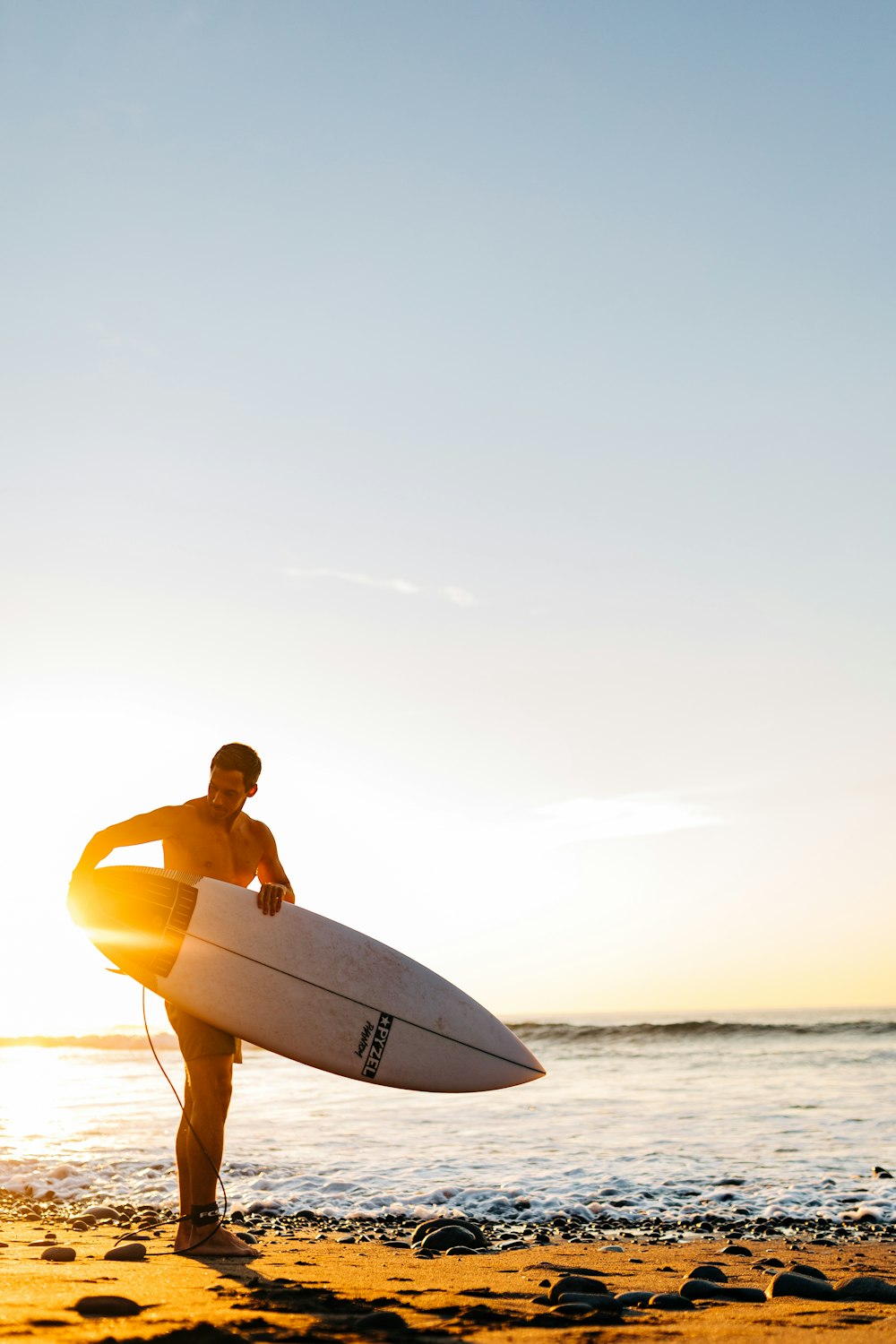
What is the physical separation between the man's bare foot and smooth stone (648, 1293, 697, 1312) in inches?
67.8

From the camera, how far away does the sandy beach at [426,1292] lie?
8.85 feet

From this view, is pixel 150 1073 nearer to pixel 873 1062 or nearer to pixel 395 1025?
pixel 873 1062

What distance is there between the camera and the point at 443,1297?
3.36 metres

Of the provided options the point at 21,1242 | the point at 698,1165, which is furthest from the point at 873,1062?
the point at 21,1242

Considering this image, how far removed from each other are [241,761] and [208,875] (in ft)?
2.17

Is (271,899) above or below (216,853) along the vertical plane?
below

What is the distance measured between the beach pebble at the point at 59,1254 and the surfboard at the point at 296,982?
987 millimetres

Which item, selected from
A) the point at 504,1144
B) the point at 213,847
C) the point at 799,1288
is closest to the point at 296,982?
the point at 213,847

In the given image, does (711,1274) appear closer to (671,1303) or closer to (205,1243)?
(671,1303)

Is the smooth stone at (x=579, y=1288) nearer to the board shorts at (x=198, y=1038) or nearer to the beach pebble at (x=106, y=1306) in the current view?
the beach pebble at (x=106, y=1306)

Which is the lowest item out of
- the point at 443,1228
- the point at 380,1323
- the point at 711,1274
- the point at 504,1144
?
the point at 504,1144

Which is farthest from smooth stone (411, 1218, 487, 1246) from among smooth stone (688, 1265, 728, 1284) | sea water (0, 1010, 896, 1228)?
smooth stone (688, 1265, 728, 1284)

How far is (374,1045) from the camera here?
5055 millimetres

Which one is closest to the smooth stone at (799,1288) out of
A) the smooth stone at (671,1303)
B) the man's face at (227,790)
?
the smooth stone at (671,1303)
